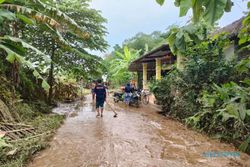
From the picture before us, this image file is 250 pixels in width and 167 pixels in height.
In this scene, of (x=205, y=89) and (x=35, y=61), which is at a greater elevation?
(x=35, y=61)

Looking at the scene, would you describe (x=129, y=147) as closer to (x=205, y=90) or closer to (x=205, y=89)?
(x=205, y=90)

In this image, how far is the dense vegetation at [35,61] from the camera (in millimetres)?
6004

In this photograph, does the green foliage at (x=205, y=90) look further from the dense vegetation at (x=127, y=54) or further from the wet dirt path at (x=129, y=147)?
the dense vegetation at (x=127, y=54)

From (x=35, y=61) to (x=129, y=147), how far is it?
8.15 meters

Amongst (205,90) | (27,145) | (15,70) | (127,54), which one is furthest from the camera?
(127,54)

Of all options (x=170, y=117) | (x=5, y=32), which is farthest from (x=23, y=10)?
(x=170, y=117)

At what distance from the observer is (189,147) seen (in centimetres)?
662

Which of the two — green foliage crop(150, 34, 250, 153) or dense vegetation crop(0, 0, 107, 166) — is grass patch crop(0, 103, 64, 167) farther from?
green foliage crop(150, 34, 250, 153)

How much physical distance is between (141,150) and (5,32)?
6585 millimetres

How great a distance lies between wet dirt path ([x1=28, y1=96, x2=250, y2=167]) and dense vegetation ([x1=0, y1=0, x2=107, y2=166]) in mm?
558

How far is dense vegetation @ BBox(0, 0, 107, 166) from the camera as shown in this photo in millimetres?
6004

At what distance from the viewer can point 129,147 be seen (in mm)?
6465

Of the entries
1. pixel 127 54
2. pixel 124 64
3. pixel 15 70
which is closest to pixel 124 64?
pixel 124 64

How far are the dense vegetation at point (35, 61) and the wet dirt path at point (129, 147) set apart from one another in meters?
0.56
